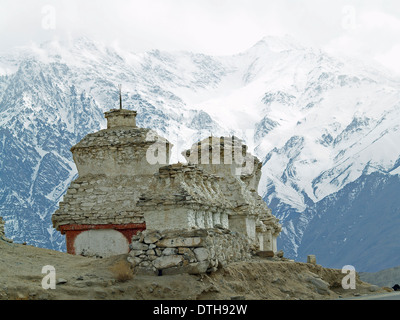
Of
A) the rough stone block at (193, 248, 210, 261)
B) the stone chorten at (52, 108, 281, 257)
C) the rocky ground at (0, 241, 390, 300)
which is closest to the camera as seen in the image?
the rocky ground at (0, 241, 390, 300)

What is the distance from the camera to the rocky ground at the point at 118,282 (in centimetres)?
1805

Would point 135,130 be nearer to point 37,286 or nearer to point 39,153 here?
point 37,286

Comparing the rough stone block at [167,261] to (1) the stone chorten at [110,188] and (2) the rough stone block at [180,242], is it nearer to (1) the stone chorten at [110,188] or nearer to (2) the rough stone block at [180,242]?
(2) the rough stone block at [180,242]

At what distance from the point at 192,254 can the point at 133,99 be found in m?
138

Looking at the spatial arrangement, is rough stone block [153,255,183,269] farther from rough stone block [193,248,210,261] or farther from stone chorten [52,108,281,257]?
stone chorten [52,108,281,257]

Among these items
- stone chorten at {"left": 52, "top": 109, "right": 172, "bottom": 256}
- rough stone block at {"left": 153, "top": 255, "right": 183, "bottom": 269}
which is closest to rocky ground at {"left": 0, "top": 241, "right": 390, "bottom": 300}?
rough stone block at {"left": 153, "top": 255, "right": 183, "bottom": 269}

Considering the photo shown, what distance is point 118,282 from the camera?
19.2 m

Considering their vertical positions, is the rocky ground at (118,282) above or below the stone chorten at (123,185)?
below

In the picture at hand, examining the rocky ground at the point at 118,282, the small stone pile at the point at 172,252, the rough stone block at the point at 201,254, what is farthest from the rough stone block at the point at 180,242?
the rocky ground at the point at 118,282

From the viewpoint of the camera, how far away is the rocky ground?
1805 centimetres

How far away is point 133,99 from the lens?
513ft

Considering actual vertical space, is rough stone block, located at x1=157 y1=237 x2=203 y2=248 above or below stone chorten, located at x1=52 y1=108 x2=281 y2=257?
below

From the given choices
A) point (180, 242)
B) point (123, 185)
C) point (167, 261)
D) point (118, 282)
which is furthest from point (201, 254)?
point (123, 185)
